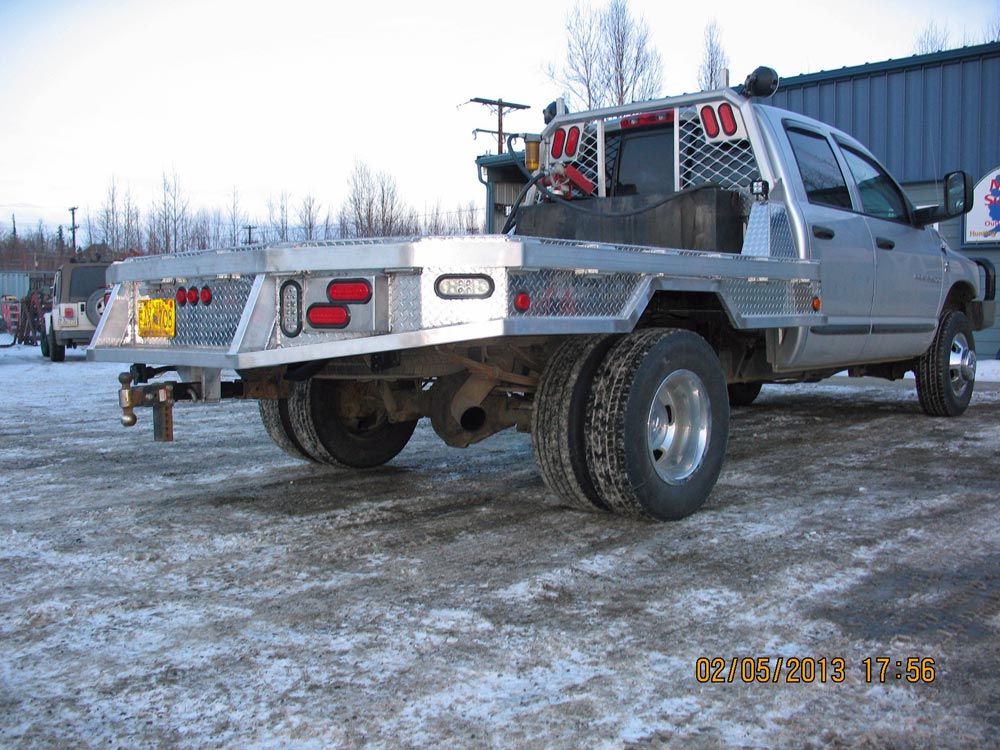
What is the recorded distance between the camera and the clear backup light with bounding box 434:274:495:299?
11.5ft

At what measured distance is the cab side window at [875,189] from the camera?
6.43 metres

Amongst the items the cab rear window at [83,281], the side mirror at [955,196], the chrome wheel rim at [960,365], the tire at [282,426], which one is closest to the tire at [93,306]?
the cab rear window at [83,281]

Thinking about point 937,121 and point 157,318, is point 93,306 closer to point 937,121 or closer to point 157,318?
point 157,318

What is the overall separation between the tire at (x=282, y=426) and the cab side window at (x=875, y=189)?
3885 millimetres

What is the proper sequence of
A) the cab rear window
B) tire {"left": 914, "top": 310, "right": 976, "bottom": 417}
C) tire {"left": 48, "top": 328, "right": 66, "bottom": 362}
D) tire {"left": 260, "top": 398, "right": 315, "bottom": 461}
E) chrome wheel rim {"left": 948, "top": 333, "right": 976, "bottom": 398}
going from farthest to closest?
1. the cab rear window
2. tire {"left": 48, "top": 328, "right": 66, "bottom": 362}
3. chrome wheel rim {"left": 948, "top": 333, "right": 976, "bottom": 398}
4. tire {"left": 914, "top": 310, "right": 976, "bottom": 417}
5. tire {"left": 260, "top": 398, "right": 315, "bottom": 461}

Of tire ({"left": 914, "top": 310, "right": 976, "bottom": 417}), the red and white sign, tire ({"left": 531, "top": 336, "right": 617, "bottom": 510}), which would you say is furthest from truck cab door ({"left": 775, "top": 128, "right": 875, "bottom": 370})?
the red and white sign

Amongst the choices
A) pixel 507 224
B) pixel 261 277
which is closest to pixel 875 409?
pixel 507 224

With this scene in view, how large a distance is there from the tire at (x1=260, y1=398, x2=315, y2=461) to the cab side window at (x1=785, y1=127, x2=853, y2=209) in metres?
3.25

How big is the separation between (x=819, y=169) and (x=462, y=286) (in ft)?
11.1

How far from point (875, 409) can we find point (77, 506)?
6.52 m

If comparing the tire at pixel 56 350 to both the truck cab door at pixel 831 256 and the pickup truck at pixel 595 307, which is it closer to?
the pickup truck at pixel 595 307

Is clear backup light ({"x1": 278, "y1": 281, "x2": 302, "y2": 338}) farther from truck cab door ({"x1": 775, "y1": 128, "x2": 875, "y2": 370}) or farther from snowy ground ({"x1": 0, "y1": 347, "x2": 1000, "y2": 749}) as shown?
truck cab door ({"x1": 775, "y1": 128, "x2": 875, "y2": 370})

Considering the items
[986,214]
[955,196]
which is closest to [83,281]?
[986,214]

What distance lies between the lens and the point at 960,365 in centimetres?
773
